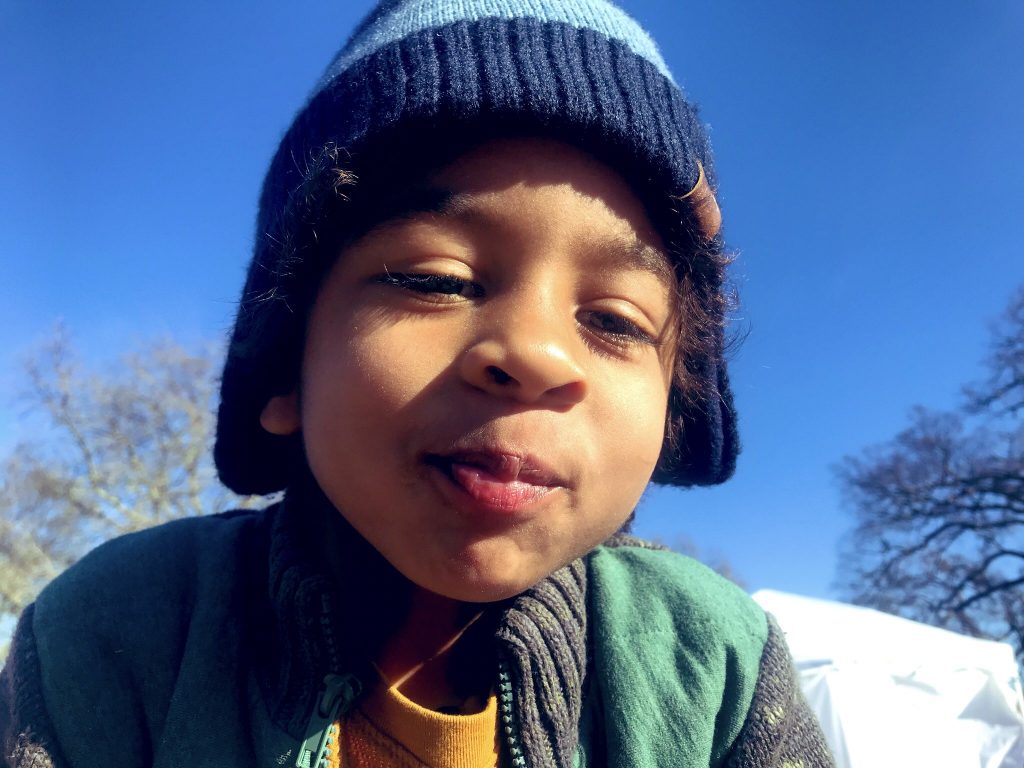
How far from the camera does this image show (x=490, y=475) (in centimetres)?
87

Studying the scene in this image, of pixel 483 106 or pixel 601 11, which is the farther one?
pixel 601 11

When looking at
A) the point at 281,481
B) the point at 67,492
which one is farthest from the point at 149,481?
the point at 281,481

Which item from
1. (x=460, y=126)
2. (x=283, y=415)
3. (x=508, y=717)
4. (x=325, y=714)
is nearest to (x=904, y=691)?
(x=508, y=717)

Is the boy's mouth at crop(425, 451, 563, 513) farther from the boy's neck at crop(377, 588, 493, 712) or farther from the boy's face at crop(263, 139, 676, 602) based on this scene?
the boy's neck at crop(377, 588, 493, 712)

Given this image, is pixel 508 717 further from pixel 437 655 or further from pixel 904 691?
pixel 904 691

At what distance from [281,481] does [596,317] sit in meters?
0.82

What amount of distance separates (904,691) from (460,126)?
223cm

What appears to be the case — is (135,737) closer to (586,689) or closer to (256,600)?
(256,600)

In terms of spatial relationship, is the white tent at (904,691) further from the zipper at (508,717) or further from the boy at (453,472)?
the zipper at (508,717)

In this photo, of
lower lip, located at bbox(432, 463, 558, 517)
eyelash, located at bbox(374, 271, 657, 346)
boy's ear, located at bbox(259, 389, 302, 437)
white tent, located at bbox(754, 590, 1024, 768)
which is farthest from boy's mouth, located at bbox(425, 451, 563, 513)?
white tent, located at bbox(754, 590, 1024, 768)

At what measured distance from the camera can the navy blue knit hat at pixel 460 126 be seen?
107 cm

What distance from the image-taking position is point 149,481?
1251 centimetres

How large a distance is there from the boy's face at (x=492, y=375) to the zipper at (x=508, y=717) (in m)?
0.18

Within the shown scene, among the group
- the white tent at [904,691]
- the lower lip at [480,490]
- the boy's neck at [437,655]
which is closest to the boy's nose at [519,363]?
the lower lip at [480,490]
